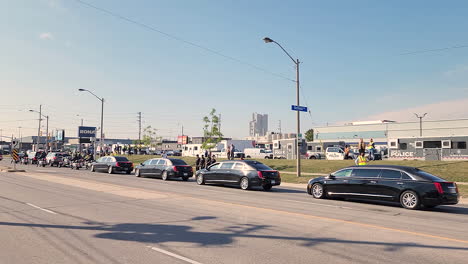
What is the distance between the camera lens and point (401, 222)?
9.66m

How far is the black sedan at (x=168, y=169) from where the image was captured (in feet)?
80.3

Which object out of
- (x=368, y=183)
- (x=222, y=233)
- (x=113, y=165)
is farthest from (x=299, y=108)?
(x=222, y=233)

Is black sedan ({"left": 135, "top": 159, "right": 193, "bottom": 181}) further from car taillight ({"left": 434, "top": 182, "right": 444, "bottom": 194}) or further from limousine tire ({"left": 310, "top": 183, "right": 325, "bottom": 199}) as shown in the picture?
car taillight ({"left": 434, "top": 182, "right": 444, "bottom": 194})

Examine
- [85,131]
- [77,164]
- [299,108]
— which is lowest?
[77,164]

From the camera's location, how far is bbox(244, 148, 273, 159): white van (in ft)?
176

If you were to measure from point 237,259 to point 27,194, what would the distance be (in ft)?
39.3

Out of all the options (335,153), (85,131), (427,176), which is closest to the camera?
(427,176)

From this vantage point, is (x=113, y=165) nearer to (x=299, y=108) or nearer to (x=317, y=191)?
(x=299, y=108)

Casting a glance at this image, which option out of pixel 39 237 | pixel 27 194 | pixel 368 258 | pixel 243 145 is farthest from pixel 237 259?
pixel 243 145

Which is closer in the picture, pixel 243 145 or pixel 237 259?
pixel 237 259

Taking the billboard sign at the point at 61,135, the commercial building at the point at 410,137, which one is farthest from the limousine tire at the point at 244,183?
the billboard sign at the point at 61,135

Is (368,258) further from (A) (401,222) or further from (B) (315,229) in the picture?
(A) (401,222)

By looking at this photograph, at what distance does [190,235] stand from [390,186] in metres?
8.57

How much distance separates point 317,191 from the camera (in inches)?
600
